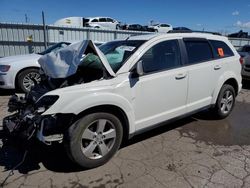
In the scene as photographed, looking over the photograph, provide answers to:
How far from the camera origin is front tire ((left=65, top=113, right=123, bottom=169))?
9.58 feet

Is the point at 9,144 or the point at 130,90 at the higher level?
the point at 130,90

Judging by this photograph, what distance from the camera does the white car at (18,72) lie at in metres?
6.34

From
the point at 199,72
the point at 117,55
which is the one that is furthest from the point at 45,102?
the point at 199,72

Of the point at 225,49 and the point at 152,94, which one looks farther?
the point at 225,49

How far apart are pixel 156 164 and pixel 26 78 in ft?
15.5

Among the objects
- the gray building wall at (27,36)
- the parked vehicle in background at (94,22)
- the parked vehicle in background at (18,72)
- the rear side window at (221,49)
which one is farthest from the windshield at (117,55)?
the parked vehicle in background at (94,22)

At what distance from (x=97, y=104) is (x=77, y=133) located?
42cm

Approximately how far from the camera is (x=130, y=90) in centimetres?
326

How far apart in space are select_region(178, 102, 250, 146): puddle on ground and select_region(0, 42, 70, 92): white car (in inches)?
170

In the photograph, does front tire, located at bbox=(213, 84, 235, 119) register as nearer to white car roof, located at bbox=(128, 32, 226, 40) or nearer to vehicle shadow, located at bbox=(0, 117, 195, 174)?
white car roof, located at bbox=(128, 32, 226, 40)

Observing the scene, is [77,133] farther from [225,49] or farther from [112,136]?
[225,49]

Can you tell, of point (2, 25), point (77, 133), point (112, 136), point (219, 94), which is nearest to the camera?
point (77, 133)

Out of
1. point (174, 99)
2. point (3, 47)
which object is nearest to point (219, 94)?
point (174, 99)

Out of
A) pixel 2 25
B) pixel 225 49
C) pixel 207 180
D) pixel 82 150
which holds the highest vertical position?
pixel 2 25
